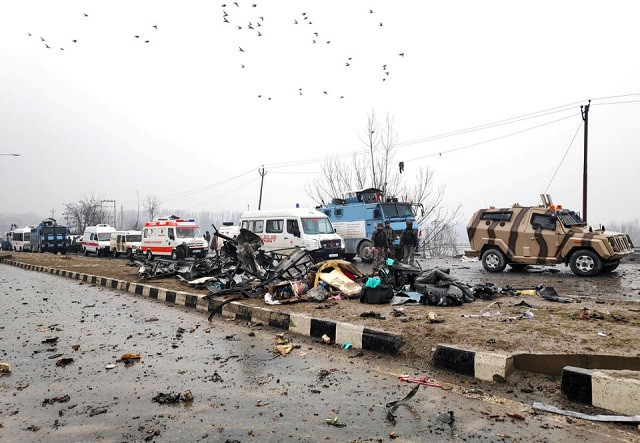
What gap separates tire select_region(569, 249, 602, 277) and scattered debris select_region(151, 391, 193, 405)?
11.1m

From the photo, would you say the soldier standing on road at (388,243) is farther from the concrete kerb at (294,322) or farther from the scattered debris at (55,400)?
the scattered debris at (55,400)

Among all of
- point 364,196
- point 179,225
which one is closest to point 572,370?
point 364,196

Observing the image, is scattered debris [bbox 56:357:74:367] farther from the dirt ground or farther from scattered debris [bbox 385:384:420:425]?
scattered debris [bbox 385:384:420:425]

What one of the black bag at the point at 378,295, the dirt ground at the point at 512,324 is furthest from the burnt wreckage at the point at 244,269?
the black bag at the point at 378,295

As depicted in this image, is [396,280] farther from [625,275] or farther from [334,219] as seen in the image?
[334,219]

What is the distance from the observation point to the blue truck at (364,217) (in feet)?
57.3

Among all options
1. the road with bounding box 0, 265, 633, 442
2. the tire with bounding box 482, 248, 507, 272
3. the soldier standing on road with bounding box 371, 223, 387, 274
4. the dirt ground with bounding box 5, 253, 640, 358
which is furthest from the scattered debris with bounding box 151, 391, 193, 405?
the tire with bounding box 482, 248, 507, 272

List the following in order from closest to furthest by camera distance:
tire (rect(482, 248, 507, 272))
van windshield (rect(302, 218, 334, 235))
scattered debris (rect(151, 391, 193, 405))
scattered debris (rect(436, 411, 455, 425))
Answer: scattered debris (rect(436, 411, 455, 425))
scattered debris (rect(151, 391, 193, 405))
tire (rect(482, 248, 507, 272))
van windshield (rect(302, 218, 334, 235))

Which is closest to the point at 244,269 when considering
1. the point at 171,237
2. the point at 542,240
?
the point at 542,240

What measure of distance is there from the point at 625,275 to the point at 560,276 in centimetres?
160

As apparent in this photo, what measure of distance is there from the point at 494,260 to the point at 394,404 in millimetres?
10503

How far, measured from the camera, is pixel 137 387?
3412mm

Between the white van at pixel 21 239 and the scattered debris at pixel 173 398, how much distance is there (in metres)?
46.0

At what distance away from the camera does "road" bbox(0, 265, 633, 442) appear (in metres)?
2.58
